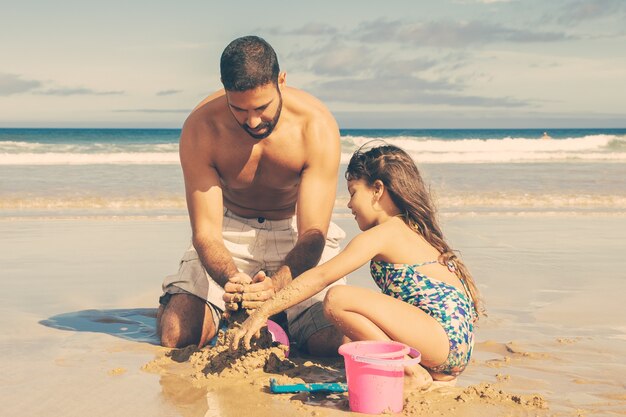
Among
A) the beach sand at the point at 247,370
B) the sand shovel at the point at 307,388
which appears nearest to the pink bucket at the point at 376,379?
the beach sand at the point at 247,370

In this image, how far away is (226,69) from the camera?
422 centimetres

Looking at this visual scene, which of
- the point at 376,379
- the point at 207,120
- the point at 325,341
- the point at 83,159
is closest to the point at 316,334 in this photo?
the point at 325,341

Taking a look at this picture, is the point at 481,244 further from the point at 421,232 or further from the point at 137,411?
the point at 137,411

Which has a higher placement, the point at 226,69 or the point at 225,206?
the point at 226,69

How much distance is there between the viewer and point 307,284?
12.5 ft

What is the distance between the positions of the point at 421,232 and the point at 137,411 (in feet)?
5.62

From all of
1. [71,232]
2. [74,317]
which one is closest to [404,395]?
[74,317]

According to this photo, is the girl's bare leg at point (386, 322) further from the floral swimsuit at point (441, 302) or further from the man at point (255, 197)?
the man at point (255, 197)

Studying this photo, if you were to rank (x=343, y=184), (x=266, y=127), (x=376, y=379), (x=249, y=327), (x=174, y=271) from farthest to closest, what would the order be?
(x=343, y=184) < (x=174, y=271) < (x=266, y=127) < (x=249, y=327) < (x=376, y=379)

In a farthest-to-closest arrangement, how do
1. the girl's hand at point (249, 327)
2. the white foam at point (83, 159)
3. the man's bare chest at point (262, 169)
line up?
the white foam at point (83, 159), the man's bare chest at point (262, 169), the girl's hand at point (249, 327)

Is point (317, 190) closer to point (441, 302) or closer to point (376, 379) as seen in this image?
point (441, 302)

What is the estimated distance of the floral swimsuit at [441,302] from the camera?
3893mm

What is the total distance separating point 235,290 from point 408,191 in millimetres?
1055

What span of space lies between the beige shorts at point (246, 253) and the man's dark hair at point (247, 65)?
1.17 meters
